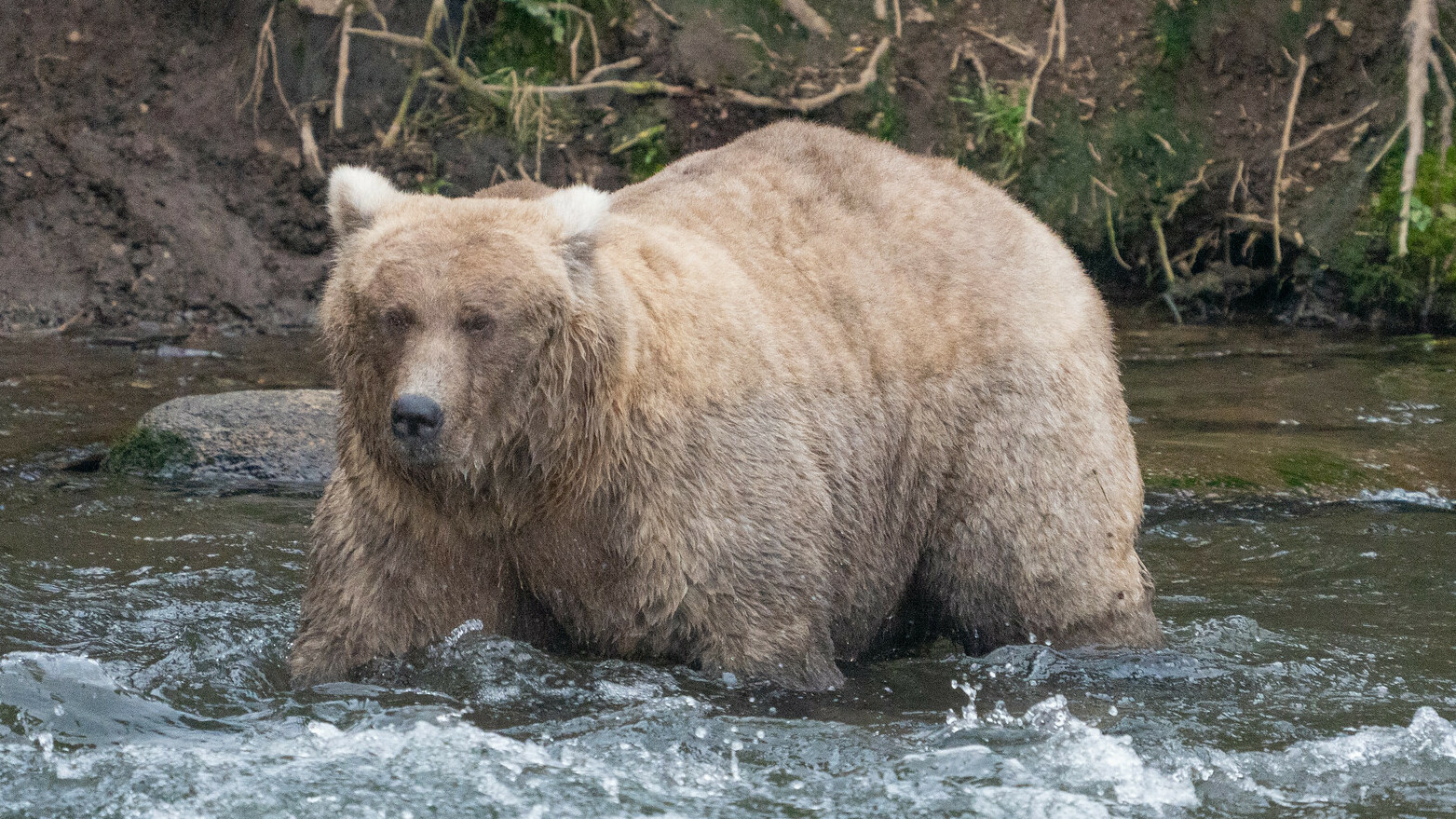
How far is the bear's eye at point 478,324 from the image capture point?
3975 millimetres

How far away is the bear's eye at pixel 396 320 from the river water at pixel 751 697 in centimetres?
101

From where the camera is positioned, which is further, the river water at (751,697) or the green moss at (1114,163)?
the green moss at (1114,163)

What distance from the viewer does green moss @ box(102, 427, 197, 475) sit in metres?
7.86

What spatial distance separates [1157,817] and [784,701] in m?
1.12

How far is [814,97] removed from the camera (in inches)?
448

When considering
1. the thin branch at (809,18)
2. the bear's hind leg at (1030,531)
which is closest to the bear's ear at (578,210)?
the bear's hind leg at (1030,531)

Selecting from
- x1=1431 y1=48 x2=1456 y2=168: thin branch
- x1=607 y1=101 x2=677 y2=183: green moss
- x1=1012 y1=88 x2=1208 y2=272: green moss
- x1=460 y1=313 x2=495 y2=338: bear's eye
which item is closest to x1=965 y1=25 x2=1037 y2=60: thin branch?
x1=1012 y1=88 x2=1208 y2=272: green moss

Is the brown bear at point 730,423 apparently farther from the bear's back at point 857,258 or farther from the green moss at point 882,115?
the green moss at point 882,115

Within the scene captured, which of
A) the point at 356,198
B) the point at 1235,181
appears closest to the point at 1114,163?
the point at 1235,181

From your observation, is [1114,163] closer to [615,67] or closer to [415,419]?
[615,67]

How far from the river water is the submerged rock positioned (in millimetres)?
176

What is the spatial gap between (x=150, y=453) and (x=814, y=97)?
5.56 meters

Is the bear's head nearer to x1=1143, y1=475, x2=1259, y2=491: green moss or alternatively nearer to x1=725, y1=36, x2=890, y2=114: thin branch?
x1=1143, y1=475, x2=1259, y2=491: green moss

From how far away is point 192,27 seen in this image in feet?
37.1
